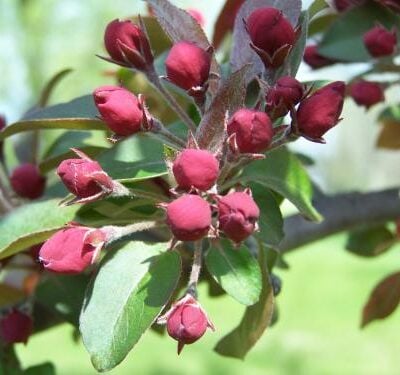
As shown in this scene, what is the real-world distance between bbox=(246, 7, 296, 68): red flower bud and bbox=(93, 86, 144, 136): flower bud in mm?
127

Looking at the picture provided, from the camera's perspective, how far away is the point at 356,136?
20.8 m

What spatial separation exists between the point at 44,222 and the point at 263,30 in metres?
0.31

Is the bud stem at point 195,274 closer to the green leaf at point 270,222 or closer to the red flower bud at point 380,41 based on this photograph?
the green leaf at point 270,222

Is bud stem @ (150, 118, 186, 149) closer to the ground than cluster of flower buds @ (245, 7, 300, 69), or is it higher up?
closer to the ground

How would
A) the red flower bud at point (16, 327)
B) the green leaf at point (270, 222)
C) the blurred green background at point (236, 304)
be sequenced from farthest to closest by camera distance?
the blurred green background at point (236, 304)
the red flower bud at point (16, 327)
the green leaf at point (270, 222)

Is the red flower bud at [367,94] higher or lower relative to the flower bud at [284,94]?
lower

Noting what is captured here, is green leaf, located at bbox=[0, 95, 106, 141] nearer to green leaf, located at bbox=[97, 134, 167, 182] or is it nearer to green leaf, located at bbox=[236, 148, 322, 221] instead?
green leaf, located at bbox=[97, 134, 167, 182]

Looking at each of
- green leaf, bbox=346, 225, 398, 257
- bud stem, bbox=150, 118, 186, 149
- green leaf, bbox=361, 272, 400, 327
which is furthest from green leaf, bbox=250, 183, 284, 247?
green leaf, bbox=346, 225, 398, 257

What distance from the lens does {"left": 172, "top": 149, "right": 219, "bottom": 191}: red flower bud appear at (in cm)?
70

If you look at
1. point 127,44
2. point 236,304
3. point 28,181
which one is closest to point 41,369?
point 28,181

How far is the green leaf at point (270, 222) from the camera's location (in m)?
0.88

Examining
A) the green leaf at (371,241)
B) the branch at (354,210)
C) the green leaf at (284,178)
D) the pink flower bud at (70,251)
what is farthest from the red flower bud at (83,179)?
the green leaf at (371,241)

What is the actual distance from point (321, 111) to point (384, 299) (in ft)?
2.14

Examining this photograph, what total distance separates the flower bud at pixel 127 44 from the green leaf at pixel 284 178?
151mm
